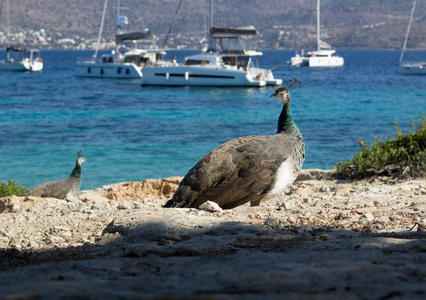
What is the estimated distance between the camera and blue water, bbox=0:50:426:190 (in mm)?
18047

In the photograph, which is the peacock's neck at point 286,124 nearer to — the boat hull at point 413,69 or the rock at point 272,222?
the rock at point 272,222

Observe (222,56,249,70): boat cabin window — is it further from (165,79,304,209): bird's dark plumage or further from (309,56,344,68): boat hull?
(165,79,304,209): bird's dark plumage

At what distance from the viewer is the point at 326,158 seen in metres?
18.5

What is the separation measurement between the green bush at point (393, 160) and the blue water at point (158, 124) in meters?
5.55

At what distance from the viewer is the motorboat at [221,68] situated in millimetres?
47406

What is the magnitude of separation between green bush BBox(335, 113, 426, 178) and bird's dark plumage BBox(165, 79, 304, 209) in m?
3.38

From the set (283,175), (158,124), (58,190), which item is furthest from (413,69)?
(283,175)

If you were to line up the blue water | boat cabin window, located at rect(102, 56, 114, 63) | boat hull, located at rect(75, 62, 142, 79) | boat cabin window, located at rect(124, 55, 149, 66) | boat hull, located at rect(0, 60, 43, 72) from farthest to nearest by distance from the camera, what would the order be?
boat hull, located at rect(0, 60, 43, 72), boat cabin window, located at rect(102, 56, 114, 63), boat cabin window, located at rect(124, 55, 149, 66), boat hull, located at rect(75, 62, 142, 79), the blue water

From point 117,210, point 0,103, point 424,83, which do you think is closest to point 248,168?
point 117,210

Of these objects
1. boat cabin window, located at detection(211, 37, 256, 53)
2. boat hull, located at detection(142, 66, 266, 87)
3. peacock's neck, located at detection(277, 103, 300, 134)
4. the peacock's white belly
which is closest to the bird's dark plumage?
the peacock's white belly

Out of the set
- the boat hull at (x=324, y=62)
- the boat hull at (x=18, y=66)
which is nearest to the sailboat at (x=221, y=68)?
the boat hull at (x=18, y=66)

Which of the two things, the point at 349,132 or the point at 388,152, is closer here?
the point at 388,152

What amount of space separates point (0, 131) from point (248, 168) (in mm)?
20048

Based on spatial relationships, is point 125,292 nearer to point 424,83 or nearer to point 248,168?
point 248,168
